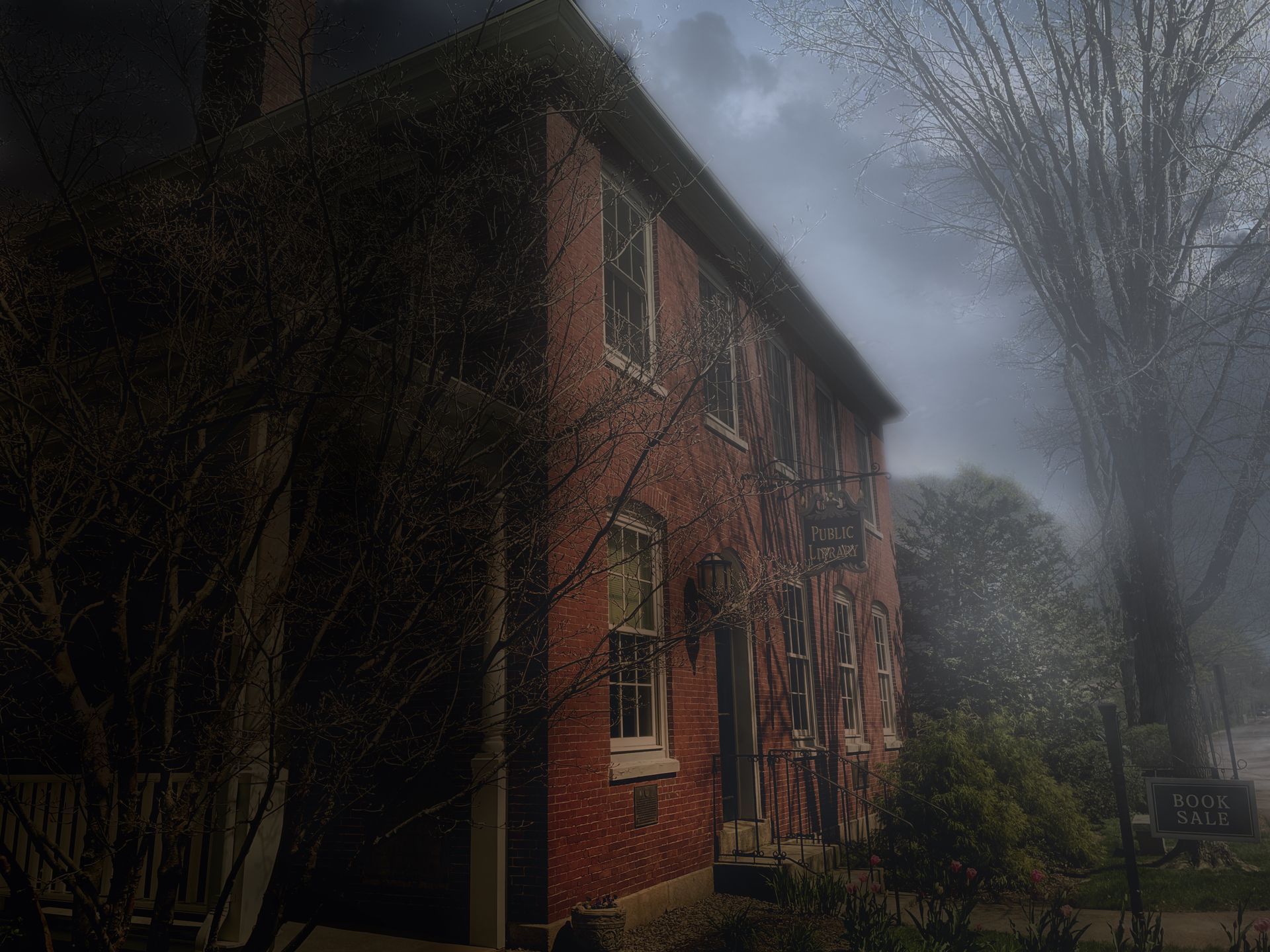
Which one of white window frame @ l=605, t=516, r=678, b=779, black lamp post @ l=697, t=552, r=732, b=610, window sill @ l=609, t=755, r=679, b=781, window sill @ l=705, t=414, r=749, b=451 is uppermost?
window sill @ l=705, t=414, r=749, b=451

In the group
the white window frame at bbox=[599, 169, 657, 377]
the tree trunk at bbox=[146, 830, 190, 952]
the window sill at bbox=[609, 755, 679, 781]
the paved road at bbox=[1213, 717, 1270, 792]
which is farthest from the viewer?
the paved road at bbox=[1213, 717, 1270, 792]

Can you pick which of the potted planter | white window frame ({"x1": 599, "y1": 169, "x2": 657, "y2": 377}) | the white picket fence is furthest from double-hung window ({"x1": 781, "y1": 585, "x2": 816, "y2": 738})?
the white picket fence

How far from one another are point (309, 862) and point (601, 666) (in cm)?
161

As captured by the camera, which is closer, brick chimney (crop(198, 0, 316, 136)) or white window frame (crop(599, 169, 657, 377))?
brick chimney (crop(198, 0, 316, 136))

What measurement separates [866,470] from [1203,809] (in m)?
12.7

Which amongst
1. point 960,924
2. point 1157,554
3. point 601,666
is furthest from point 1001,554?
point 601,666

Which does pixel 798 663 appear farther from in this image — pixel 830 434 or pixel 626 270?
pixel 626 270

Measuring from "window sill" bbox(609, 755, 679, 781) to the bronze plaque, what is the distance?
13 cm

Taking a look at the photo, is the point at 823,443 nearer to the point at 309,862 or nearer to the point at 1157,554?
the point at 1157,554

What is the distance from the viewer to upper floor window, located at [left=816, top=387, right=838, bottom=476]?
15.7 metres

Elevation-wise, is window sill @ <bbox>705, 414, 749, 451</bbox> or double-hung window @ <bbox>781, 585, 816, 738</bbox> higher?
window sill @ <bbox>705, 414, 749, 451</bbox>

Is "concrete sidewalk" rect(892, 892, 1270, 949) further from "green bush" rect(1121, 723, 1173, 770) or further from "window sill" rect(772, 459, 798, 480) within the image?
"green bush" rect(1121, 723, 1173, 770)

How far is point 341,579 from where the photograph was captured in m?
4.65

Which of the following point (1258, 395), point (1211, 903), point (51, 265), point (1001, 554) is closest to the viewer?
point (51, 265)
